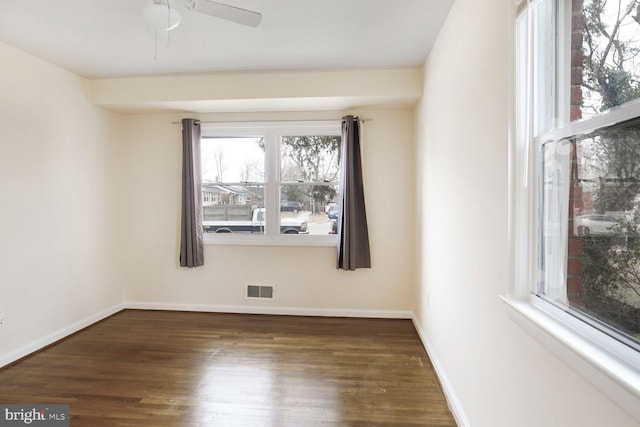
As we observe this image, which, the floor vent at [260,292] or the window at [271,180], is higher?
the window at [271,180]

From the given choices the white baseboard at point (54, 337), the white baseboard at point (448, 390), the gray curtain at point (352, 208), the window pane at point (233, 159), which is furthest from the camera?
the window pane at point (233, 159)

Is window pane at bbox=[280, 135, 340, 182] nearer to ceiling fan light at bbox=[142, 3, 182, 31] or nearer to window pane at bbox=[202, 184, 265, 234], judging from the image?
window pane at bbox=[202, 184, 265, 234]

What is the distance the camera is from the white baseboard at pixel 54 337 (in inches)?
103

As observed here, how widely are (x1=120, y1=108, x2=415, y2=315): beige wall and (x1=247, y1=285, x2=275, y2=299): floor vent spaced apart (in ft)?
0.19

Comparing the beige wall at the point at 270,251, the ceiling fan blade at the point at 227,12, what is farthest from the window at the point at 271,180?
the ceiling fan blade at the point at 227,12

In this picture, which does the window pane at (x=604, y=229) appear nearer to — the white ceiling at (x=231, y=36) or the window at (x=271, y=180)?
the white ceiling at (x=231, y=36)

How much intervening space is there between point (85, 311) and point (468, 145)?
3.77 meters

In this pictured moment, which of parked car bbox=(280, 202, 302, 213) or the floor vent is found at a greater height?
parked car bbox=(280, 202, 302, 213)

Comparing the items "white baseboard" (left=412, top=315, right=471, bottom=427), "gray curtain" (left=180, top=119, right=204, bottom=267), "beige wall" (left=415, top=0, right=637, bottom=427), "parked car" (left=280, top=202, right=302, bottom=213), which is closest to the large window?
"beige wall" (left=415, top=0, right=637, bottom=427)

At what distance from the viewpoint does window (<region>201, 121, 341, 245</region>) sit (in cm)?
376

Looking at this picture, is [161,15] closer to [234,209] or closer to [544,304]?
[544,304]

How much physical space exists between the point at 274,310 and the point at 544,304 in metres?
2.97

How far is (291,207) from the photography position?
3797mm

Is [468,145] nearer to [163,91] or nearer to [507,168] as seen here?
[507,168]
